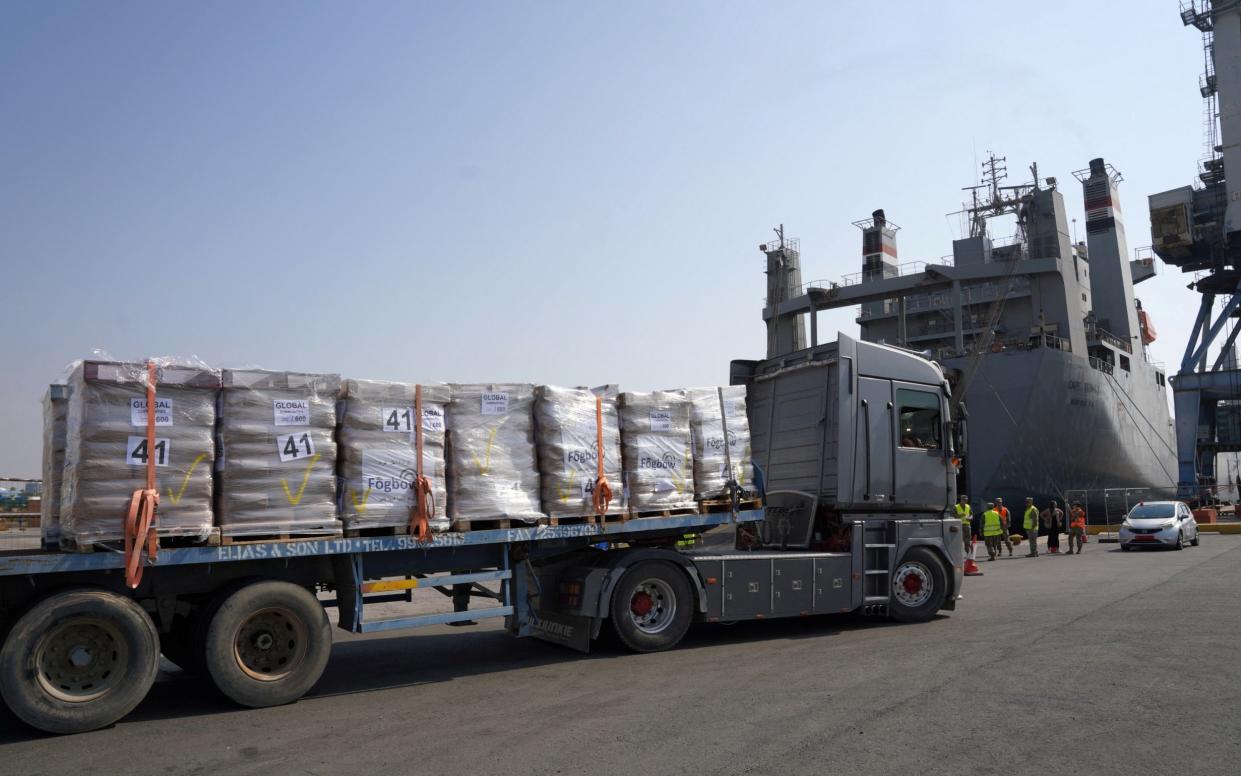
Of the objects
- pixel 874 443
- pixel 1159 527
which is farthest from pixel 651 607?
pixel 1159 527

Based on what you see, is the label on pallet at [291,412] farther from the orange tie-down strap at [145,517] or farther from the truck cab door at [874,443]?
the truck cab door at [874,443]

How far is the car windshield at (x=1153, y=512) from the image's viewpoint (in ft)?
75.8

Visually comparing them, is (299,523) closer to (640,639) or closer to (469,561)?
(469,561)

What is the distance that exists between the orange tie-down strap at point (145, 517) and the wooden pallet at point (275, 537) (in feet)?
Answer: 1.66

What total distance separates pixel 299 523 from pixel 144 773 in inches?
84.1

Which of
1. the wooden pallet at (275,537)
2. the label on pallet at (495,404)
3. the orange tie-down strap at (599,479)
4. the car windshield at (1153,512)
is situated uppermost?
the label on pallet at (495,404)

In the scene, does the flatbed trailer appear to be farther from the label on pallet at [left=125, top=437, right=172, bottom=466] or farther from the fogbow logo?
the label on pallet at [left=125, top=437, right=172, bottom=466]

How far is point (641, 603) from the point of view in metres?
9.05

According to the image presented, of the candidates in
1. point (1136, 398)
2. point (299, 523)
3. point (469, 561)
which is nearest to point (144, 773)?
point (299, 523)

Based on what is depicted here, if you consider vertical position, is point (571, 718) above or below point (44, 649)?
below

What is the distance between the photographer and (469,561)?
8.13 metres

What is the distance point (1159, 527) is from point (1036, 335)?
10.3 metres

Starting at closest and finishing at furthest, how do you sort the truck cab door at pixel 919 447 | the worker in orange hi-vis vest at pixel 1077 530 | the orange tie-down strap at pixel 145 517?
the orange tie-down strap at pixel 145 517, the truck cab door at pixel 919 447, the worker in orange hi-vis vest at pixel 1077 530

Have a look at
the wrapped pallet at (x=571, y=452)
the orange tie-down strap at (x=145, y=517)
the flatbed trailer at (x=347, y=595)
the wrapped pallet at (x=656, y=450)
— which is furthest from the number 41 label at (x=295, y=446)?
the wrapped pallet at (x=656, y=450)
